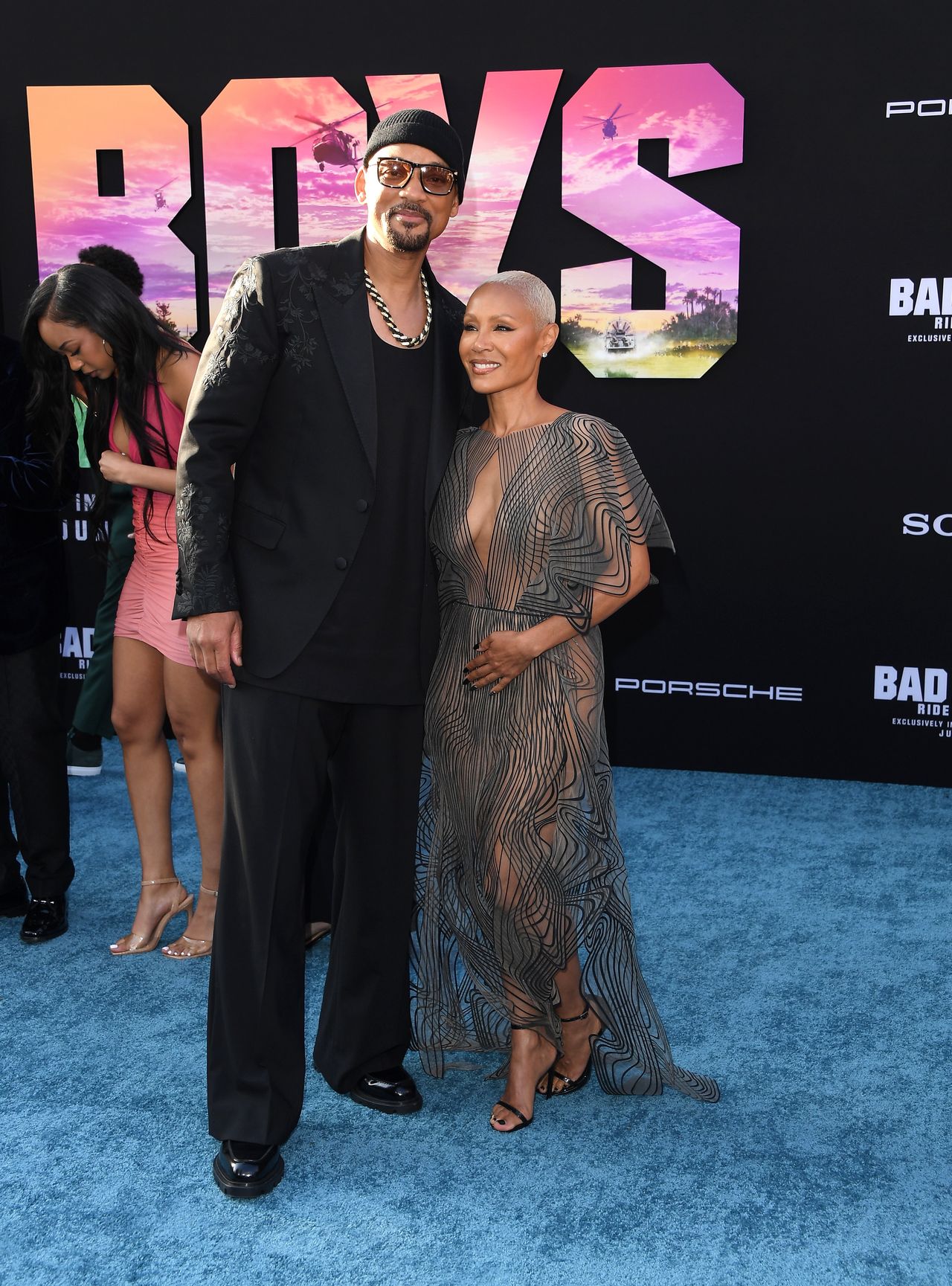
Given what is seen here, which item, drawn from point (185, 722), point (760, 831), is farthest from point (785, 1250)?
point (760, 831)

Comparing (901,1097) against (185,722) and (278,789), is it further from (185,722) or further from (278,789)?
(185,722)

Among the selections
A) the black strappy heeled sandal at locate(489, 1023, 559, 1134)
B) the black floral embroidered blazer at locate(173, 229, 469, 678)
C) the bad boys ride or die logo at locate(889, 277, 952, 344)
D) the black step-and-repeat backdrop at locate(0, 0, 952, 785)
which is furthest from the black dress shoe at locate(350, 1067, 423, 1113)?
the bad boys ride or die logo at locate(889, 277, 952, 344)

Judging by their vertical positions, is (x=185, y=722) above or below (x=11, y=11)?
below

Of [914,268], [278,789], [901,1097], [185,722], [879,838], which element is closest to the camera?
[278,789]

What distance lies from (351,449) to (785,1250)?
1504 millimetres

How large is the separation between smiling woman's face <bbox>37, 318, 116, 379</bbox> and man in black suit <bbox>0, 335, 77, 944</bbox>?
0.20m

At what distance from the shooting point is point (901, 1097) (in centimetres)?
258

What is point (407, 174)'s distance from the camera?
2207 mm

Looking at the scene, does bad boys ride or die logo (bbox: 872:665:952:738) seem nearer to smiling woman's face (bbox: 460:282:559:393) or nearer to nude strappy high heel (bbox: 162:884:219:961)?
nude strappy high heel (bbox: 162:884:219:961)

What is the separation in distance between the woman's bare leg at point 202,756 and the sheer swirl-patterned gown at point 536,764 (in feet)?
2.64

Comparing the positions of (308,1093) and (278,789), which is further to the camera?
(308,1093)

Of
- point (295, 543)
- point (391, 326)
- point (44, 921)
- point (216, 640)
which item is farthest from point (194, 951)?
point (391, 326)

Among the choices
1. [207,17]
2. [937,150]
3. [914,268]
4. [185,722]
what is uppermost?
[207,17]

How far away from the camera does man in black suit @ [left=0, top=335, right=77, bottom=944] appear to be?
317cm
